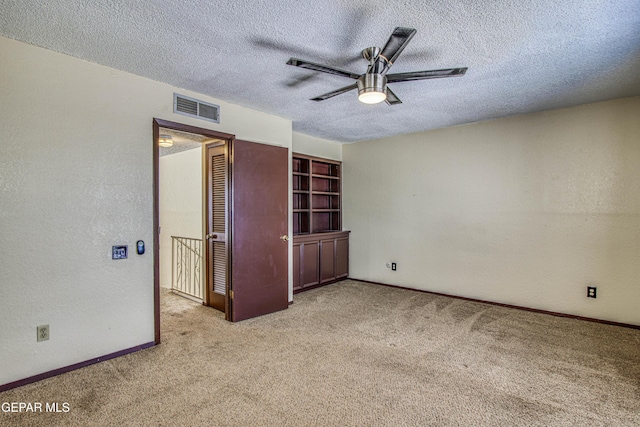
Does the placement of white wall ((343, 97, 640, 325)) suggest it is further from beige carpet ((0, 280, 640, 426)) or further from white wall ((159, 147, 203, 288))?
white wall ((159, 147, 203, 288))

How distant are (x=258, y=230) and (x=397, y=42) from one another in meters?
2.61

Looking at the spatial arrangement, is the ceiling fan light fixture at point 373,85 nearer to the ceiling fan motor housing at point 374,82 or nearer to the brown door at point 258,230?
the ceiling fan motor housing at point 374,82

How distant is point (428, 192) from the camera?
4.95 metres

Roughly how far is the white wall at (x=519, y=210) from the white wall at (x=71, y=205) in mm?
3653

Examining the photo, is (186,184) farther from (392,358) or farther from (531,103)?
(531,103)

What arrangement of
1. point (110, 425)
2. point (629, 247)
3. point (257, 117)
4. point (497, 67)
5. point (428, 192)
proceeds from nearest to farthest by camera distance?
point (110, 425) → point (497, 67) → point (629, 247) → point (257, 117) → point (428, 192)

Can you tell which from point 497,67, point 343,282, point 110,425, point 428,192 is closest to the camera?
point 110,425

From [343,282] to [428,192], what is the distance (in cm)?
214

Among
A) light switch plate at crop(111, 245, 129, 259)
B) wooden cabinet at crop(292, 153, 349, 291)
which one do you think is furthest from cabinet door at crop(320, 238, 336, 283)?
light switch plate at crop(111, 245, 129, 259)

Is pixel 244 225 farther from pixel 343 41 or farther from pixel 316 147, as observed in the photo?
pixel 316 147

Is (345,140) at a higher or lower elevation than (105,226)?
higher

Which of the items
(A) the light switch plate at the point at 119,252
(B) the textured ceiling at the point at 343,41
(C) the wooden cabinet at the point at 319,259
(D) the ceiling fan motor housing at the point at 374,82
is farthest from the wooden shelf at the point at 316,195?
(D) the ceiling fan motor housing at the point at 374,82

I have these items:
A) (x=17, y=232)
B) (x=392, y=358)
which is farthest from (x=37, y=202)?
(x=392, y=358)

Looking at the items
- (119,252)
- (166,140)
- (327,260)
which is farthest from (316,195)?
(119,252)
